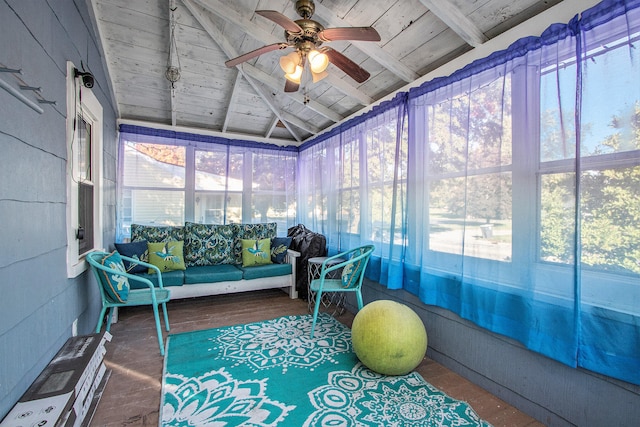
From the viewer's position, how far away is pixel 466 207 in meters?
2.12

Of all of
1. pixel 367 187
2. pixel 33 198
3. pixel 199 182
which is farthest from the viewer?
pixel 199 182

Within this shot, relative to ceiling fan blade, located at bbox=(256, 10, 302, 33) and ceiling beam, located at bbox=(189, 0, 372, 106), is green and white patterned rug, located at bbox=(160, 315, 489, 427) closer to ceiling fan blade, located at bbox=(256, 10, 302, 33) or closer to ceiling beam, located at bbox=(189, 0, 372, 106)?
ceiling fan blade, located at bbox=(256, 10, 302, 33)

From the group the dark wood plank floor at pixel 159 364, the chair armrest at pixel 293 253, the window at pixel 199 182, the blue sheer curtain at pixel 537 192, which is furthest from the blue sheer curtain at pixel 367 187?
the dark wood plank floor at pixel 159 364

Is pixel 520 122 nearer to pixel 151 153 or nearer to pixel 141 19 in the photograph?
pixel 141 19

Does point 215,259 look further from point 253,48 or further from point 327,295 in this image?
point 253,48

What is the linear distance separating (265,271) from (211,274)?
0.63 meters

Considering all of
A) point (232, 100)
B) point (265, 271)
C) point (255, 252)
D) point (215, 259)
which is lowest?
point (265, 271)

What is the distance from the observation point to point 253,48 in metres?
3.10

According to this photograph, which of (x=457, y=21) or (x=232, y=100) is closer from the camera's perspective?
(x=457, y=21)

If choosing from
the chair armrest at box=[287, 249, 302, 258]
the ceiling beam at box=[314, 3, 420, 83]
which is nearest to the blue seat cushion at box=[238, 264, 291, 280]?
the chair armrest at box=[287, 249, 302, 258]

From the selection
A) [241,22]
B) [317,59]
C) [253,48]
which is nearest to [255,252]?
[253,48]

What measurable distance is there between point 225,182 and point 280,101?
144cm

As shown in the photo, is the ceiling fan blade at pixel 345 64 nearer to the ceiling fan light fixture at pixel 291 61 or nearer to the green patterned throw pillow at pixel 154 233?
the ceiling fan light fixture at pixel 291 61

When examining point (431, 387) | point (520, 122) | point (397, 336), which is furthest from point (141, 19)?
point (431, 387)
